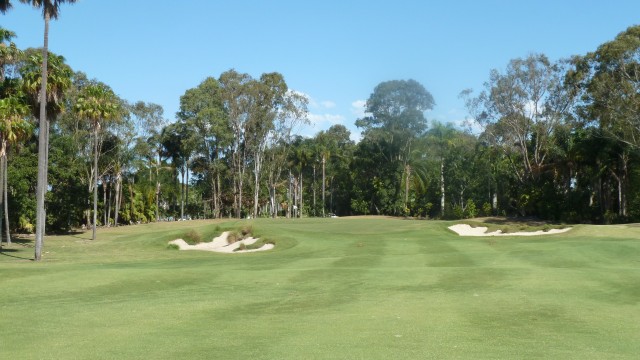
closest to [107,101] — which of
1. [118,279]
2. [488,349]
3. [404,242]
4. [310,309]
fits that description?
[404,242]

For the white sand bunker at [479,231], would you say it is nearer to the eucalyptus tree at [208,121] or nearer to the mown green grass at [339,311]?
the mown green grass at [339,311]

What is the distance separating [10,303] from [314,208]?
7700 cm

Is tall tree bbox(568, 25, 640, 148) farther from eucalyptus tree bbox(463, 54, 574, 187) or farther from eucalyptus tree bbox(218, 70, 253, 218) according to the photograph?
eucalyptus tree bbox(218, 70, 253, 218)

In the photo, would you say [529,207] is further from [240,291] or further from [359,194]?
[240,291]

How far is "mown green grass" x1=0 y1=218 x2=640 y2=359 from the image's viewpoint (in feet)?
29.9

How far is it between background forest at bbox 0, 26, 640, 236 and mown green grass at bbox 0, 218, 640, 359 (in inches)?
846

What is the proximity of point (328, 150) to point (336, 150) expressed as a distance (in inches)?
145

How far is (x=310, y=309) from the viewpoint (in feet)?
42.8

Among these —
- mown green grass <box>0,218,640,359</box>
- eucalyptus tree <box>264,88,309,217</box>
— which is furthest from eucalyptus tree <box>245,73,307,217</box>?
mown green grass <box>0,218,640,359</box>

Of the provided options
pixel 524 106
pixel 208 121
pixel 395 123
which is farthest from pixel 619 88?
pixel 208 121

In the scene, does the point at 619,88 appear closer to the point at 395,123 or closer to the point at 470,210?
the point at 470,210

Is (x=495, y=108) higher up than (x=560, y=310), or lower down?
higher up

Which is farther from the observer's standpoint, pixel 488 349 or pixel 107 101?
pixel 107 101

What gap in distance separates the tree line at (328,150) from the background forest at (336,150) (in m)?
0.16
